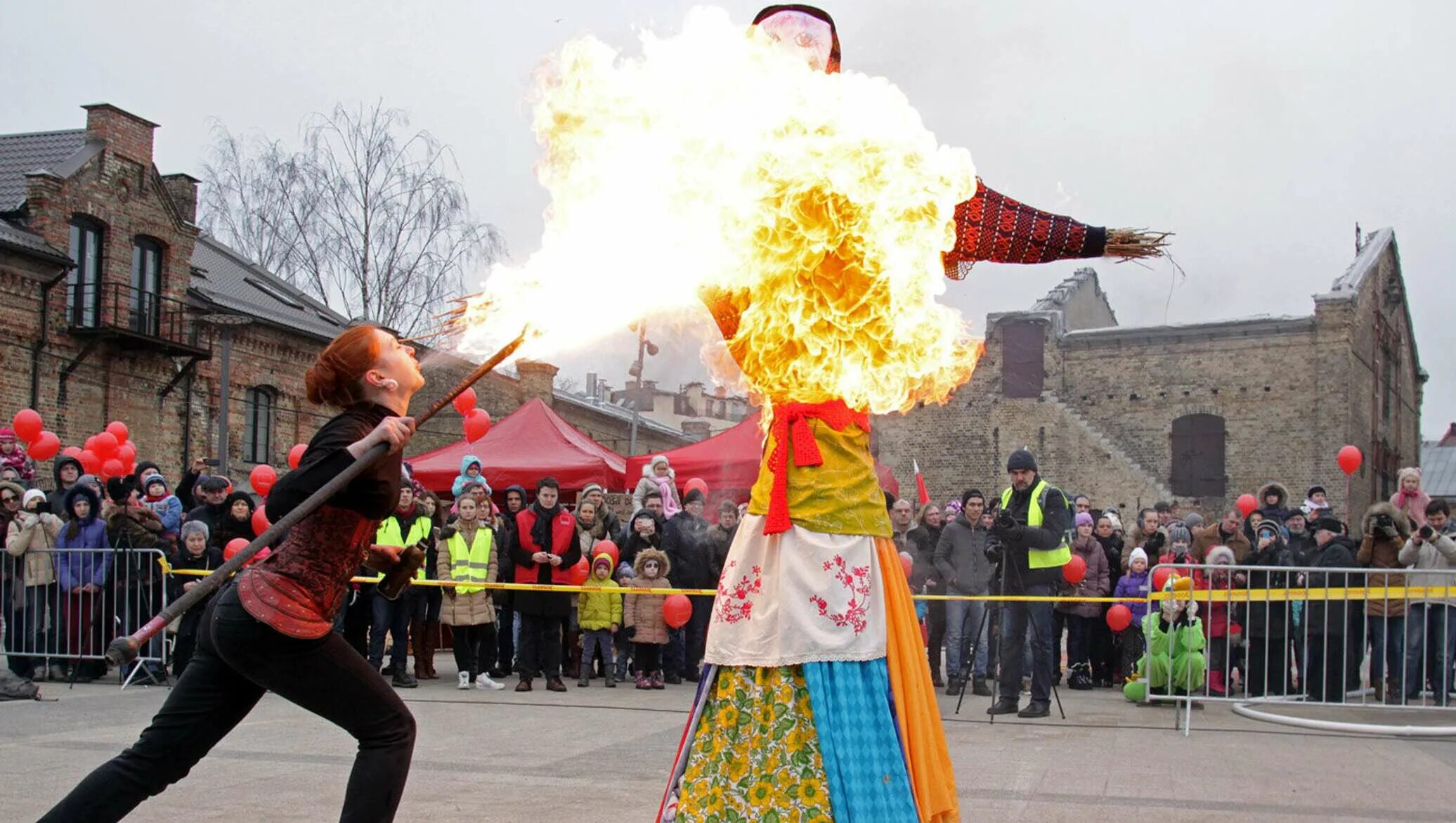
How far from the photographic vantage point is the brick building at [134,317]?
24547mm

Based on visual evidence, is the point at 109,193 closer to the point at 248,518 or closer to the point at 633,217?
the point at 248,518

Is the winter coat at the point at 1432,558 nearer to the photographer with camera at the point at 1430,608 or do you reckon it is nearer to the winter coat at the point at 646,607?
the photographer with camera at the point at 1430,608

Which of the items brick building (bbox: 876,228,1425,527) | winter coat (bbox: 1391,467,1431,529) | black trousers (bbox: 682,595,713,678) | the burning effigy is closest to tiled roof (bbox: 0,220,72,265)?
black trousers (bbox: 682,595,713,678)

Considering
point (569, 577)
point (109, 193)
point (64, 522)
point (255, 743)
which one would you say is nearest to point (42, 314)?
point (109, 193)

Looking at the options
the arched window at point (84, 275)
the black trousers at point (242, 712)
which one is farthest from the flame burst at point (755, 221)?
the arched window at point (84, 275)

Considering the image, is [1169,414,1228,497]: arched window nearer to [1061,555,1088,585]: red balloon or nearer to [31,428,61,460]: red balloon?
[1061,555,1088,585]: red balloon

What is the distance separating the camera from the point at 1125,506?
1385 inches

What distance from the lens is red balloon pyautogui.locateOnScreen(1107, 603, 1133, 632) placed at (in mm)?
13039

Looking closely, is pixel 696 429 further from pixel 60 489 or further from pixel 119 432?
pixel 60 489

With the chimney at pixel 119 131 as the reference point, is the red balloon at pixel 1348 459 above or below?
below

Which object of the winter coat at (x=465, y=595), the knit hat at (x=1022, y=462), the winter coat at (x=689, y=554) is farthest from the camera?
the winter coat at (x=689, y=554)

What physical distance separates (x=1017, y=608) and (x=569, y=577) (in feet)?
14.4

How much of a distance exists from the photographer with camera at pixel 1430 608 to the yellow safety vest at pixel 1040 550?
8.74 feet

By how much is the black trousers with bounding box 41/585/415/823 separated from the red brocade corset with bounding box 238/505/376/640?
4 centimetres
